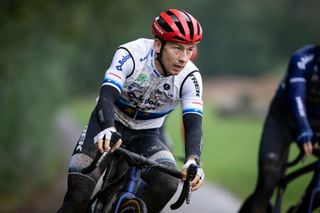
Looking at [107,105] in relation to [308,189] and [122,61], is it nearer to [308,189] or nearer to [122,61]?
[122,61]

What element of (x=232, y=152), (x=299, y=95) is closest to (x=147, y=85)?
(x=299, y=95)

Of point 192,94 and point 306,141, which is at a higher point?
point 306,141

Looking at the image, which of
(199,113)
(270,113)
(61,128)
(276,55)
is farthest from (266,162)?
(276,55)

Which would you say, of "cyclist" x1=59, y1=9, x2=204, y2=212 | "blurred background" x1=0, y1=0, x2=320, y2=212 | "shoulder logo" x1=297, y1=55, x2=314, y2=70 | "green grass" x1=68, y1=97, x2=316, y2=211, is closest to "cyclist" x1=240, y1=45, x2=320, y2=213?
"shoulder logo" x1=297, y1=55, x2=314, y2=70

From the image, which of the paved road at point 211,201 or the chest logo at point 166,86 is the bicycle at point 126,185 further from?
the paved road at point 211,201

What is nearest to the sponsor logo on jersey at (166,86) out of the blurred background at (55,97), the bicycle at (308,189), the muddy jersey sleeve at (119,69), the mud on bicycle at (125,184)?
the muddy jersey sleeve at (119,69)

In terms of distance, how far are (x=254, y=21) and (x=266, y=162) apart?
53864 mm

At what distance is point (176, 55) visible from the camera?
231 inches

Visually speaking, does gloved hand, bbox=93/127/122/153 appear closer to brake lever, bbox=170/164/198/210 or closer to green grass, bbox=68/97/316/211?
brake lever, bbox=170/164/198/210

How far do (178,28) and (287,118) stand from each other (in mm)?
2658

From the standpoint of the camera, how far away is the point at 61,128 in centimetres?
2911

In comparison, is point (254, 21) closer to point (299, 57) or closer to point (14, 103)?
point (14, 103)

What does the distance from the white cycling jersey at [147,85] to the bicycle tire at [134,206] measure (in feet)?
3.13

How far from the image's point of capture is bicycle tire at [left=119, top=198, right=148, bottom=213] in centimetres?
548
